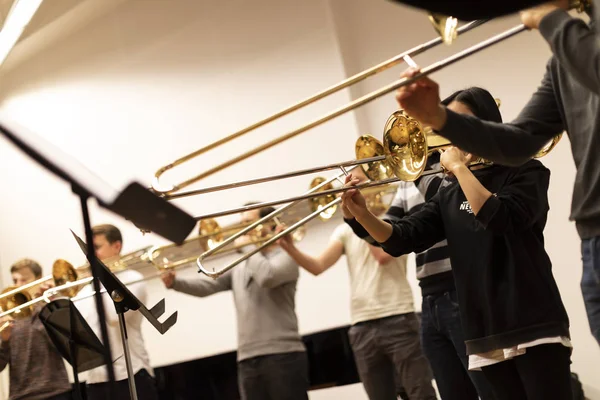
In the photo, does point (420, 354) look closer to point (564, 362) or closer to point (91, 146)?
point (564, 362)

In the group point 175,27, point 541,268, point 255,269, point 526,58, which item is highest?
point 175,27

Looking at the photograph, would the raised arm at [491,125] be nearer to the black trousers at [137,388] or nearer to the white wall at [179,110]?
the black trousers at [137,388]

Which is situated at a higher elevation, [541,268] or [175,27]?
[175,27]

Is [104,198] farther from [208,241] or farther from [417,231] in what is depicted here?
[208,241]

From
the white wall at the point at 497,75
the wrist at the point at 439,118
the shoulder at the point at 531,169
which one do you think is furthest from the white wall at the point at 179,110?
the wrist at the point at 439,118

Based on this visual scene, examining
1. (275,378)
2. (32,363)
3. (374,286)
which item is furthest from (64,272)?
(374,286)

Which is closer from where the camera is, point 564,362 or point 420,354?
point 564,362

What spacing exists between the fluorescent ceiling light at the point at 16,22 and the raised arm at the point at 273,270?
11.4ft

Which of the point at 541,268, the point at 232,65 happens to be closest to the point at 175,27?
the point at 232,65

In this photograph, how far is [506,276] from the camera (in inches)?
97.7

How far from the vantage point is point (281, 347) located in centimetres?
448

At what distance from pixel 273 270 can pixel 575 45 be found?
9.76 feet

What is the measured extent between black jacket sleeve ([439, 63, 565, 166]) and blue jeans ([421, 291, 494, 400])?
1.28 metres

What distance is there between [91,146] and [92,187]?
19.3 ft
